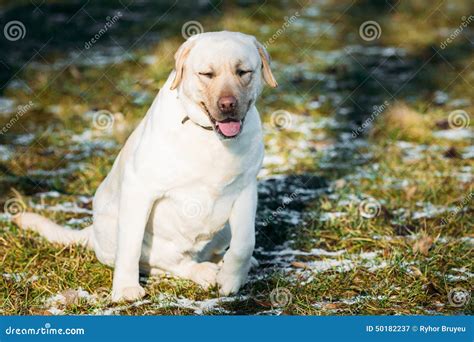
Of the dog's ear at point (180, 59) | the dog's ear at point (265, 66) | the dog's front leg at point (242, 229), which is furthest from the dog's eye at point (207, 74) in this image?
the dog's front leg at point (242, 229)

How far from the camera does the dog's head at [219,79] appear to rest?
3590mm

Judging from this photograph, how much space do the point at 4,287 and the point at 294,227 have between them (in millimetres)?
1805

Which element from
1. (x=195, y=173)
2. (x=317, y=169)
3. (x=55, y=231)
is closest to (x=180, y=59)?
(x=195, y=173)

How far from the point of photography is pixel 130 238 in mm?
3941

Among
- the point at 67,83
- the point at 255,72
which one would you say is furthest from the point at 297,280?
the point at 67,83

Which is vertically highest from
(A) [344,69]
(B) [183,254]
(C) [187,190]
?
(A) [344,69]

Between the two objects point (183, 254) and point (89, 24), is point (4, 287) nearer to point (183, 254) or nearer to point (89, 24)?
point (183, 254)

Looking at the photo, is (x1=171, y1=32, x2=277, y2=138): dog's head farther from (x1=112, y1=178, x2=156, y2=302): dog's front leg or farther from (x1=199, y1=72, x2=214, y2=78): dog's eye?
(x1=112, y1=178, x2=156, y2=302): dog's front leg

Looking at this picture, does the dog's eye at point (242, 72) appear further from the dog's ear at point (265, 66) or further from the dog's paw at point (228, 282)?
the dog's paw at point (228, 282)

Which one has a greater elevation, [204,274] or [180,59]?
[180,59]

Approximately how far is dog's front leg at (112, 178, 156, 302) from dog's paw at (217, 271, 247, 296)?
0.40 m

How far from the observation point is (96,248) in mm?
4402

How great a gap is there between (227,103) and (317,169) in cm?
269

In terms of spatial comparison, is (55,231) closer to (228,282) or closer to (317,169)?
(228,282)
